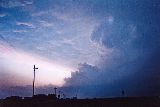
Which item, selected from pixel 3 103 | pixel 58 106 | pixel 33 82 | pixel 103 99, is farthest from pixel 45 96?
pixel 103 99

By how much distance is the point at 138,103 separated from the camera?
46.5m

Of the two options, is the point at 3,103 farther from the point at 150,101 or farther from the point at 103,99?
the point at 150,101

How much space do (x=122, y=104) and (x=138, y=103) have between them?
279 cm

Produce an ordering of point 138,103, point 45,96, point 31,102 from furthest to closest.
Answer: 1. point 45,96
2. point 31,102
3. point 138,103

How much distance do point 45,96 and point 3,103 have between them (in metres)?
13.1

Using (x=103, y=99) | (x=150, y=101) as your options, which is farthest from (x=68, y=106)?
(x=150, y=101)

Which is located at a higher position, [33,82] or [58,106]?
[33,82]

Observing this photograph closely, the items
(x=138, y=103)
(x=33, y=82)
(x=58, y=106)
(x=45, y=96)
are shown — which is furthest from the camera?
(x=45, y=96)

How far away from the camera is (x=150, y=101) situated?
153ft

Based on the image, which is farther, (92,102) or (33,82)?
(33,82)

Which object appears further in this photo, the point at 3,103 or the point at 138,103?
the point at 3,103

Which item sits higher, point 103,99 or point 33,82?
point 33,82

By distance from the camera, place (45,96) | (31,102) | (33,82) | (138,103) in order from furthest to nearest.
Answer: (45,96)
(33,82)
(31,102)
(138,103)

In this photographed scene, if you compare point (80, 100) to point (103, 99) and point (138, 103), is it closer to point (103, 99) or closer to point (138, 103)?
point (103, 99)
